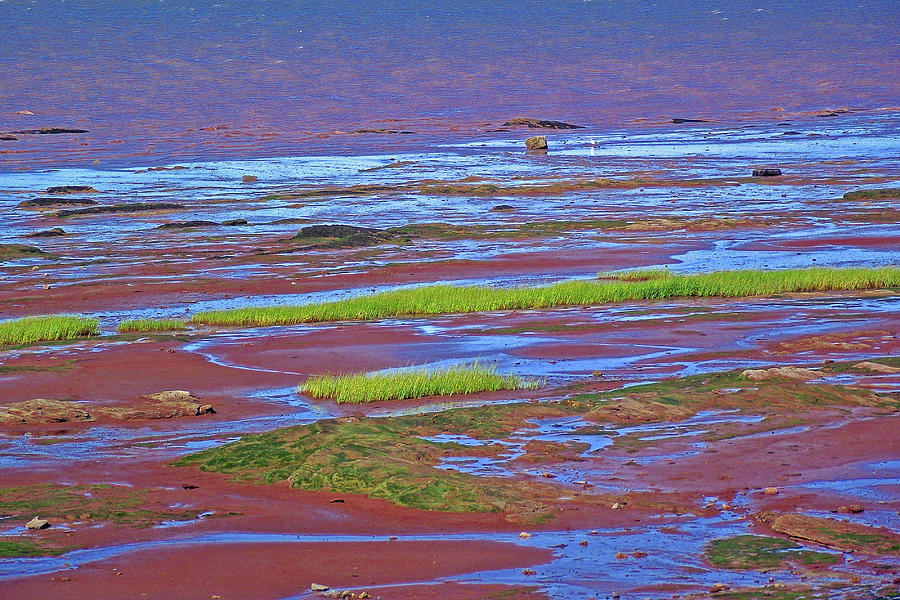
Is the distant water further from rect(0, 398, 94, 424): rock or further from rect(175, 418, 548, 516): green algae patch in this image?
rect(175, 418, 548, 516): green algae patch

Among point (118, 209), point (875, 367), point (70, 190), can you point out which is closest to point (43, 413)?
point (875, 367)

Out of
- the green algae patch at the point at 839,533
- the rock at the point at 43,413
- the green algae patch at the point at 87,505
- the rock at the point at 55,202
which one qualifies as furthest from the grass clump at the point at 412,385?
the rock at the point at 55,202

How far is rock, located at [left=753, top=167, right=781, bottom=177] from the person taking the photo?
1809 inches

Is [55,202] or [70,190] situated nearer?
[55,202]

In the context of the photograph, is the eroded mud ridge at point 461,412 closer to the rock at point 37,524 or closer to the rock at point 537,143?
the rock at point 37,524

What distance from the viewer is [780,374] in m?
14.0

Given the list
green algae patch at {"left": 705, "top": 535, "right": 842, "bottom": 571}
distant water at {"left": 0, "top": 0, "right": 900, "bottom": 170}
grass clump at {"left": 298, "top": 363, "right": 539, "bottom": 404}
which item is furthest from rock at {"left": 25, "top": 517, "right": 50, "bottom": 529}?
distant water at {"left": 0, "top": 0, "right": 900, "bottom": 170}

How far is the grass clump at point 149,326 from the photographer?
20438 mm

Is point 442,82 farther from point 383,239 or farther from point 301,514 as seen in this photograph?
point 301,514

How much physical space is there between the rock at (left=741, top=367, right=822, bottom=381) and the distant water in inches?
1980

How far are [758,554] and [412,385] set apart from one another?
6.75 m

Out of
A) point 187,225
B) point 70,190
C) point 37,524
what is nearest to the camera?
point 37,524

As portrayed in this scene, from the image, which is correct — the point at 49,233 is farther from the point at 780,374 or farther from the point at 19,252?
the point at 780,374

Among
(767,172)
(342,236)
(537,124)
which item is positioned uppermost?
(537,124)
